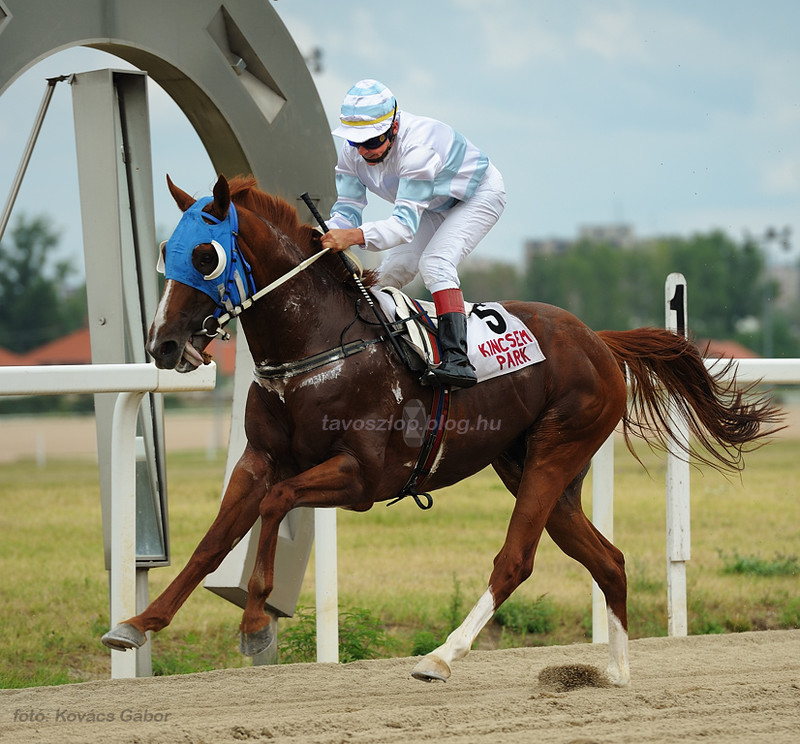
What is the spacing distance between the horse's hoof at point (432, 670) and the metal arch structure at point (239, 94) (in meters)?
1.34

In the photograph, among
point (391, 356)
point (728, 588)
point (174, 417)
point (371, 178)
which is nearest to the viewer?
point (391, 356)

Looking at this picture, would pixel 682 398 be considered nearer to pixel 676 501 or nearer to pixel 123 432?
pixel 676 501

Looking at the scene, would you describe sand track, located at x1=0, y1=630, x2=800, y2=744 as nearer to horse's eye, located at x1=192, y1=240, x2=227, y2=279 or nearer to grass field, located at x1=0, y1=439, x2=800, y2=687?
grass field, located at x1=0, y1=439, x2=800, y2=687

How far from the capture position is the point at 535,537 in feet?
12.7

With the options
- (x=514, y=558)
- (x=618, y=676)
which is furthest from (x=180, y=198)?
(x=618, y=676)

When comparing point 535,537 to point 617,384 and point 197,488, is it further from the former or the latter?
point 197,488

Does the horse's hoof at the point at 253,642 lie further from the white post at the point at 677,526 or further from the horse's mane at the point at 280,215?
the white post at the point at 677,526

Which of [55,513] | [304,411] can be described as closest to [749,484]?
[55,513]

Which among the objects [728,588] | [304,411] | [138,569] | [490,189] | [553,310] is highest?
[490,189]

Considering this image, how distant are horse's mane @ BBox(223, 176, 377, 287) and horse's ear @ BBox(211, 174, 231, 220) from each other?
212mm

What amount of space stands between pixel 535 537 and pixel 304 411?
3.27 ft

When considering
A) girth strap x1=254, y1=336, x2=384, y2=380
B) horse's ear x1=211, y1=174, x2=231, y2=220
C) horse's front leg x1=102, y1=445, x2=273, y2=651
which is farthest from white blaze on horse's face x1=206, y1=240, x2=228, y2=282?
horse's front leg x1=102, y1=445, x2=273, y2=651

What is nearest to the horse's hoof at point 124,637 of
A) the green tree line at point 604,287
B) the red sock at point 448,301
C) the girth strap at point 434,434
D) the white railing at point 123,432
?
the white railing at point 123,432

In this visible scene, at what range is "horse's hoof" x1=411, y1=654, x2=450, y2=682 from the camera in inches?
133
